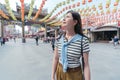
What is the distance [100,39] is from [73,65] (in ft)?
150

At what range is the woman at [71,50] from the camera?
263 centimetres

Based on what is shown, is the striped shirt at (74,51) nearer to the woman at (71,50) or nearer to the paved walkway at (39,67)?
the woman at (71,50)

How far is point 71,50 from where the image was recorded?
2619mm

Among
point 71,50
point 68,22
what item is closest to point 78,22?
point 68,22

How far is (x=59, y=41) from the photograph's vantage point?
9.09ft

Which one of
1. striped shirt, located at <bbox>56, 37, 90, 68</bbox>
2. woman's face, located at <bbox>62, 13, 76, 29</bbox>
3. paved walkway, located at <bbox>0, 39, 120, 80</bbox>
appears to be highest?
woman's face, located at <bbox>62, 13, 76, 29</bbox>

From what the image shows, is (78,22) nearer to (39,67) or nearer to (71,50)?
(71,50)

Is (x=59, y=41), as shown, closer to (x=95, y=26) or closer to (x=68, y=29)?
(x=68, y=29)

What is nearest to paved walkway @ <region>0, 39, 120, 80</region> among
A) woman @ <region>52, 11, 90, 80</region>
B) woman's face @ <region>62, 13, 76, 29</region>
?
woman @ <region>52, 11, 90, 80</region>

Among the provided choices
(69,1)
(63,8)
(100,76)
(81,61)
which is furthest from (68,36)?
(63,8)

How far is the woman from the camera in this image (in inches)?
103

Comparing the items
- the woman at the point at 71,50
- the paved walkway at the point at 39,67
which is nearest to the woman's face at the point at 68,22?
the woman at the point at 71,50

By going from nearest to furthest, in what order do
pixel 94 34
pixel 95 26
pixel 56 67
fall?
1. pixel 56 67
2. pixel 95 26
3. pixel 94 34

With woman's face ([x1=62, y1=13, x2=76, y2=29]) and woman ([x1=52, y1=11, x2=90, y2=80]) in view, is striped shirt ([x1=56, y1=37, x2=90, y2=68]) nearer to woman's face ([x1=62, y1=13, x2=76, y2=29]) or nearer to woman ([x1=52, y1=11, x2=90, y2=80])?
woman ([x1=52, y1=11, x2=90, y2=80])
